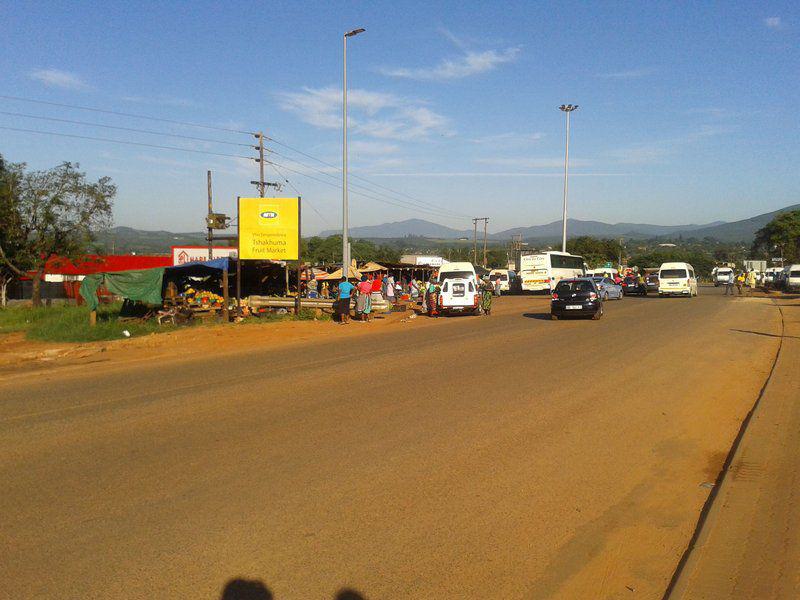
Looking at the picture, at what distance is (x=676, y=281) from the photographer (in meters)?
40.1

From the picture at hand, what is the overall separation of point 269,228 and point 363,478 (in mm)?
18684

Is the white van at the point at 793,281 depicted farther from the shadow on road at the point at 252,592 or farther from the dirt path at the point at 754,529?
the shadow on road at the point at 252,592

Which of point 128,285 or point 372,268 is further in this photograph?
point 372,268

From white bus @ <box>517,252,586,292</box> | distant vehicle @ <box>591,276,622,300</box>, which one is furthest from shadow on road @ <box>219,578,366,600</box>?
white bus @ <box>517,252,586,292</box>

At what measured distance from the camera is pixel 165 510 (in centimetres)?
494

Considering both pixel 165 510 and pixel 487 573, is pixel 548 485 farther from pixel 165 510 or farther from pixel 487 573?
pixel 165 510

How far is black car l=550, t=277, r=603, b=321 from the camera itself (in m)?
22.5

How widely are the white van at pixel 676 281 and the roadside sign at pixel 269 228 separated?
26185 mm

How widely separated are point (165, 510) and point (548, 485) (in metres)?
3.15

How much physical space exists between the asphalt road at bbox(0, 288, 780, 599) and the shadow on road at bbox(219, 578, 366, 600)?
0.06m

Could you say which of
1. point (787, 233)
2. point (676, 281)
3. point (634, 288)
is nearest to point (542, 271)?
point (634, 288)

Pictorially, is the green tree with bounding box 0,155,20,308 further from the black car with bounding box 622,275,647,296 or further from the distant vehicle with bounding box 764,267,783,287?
the distant vehicle with bounding box 764,267,783,287

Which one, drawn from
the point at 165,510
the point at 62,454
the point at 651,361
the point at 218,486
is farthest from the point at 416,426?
the point at 651,361

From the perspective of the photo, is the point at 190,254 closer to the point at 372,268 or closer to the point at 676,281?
the point at 372,268
